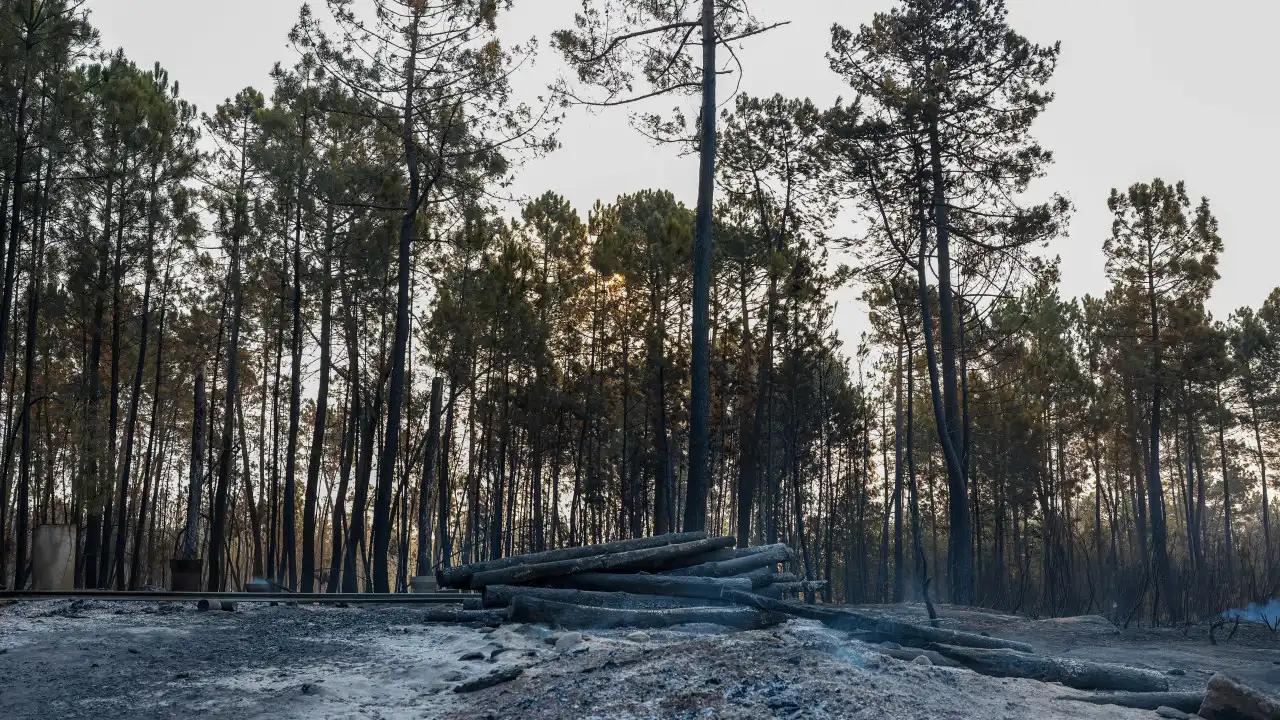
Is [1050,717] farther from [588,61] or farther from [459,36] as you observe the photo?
[459,36]

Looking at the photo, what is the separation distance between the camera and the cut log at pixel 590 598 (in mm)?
8016

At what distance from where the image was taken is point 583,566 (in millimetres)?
8633

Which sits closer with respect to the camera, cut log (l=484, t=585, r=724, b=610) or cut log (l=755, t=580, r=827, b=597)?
cut log (l=484, t=585, r=724, b=610)

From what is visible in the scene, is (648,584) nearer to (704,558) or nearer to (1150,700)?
(704,558)

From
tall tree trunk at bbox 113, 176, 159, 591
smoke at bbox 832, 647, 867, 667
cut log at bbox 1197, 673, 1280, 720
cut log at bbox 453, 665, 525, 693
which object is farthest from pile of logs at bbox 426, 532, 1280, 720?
tall tree trunk at bbox 113, 176, 159, 591

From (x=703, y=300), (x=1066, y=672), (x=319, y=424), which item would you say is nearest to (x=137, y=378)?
(x=319, y=424)

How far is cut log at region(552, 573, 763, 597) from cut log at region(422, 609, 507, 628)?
0.77 metres

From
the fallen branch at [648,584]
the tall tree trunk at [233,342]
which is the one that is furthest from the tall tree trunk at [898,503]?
the fallen branch at [648,584]

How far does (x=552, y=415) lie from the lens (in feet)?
95.0

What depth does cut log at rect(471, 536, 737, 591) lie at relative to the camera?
859cm

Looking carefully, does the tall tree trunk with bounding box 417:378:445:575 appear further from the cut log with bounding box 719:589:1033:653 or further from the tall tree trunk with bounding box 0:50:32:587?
the cut log with bounding box 719:589:1033:653

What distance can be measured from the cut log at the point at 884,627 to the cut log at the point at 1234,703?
6.35 ft

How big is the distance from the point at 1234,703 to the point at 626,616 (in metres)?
4.13

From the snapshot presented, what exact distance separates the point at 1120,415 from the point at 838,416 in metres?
9.52
